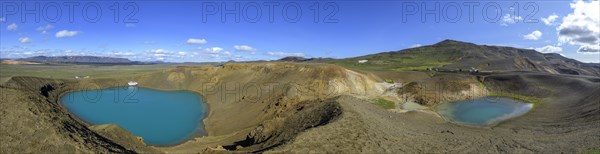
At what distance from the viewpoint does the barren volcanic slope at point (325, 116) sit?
16.6 m

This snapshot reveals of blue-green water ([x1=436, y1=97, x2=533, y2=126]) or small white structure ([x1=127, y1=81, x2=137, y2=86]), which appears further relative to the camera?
small white structure ([x1=127, y1=81, x2=137, y2=86])

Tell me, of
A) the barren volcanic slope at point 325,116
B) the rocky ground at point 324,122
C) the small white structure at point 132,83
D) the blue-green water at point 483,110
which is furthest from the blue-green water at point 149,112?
the blue-green water at point 483,110

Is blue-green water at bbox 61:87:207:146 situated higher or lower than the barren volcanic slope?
lower

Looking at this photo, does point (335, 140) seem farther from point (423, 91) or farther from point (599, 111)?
point (423, 91)

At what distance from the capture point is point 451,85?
5950 cm

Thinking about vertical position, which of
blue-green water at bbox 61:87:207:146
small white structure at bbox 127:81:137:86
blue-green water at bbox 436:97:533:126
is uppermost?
small white structure at bbox 127:81:137:86

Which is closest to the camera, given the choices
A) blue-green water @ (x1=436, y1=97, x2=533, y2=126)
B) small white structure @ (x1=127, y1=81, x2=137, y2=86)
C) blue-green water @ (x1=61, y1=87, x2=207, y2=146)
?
blue-green water @ (x1=436, y1=97, x2=533, y2=126)

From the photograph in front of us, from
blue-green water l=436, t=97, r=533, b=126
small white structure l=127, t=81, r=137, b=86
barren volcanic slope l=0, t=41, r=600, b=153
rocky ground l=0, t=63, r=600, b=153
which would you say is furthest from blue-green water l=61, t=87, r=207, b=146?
blue-green water l=436, t=97, r=533, b=126

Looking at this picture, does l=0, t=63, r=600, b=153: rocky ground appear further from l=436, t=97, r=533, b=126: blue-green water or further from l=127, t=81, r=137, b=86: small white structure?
l=127, t=81, r=137, b=86: small white structure

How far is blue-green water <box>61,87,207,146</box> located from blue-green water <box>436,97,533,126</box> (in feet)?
101

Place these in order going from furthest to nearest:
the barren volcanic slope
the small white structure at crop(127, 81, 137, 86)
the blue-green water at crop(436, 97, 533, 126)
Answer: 1. the small white structure at crop(127, 81, 137, 86)
2. the blue-green water at crop(436, 97, 533, 126)
3. the barren volcanic slope

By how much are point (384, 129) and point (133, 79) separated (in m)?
94.3

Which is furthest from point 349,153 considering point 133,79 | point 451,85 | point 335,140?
point 133,79

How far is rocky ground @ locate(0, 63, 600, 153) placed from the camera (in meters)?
16.0
